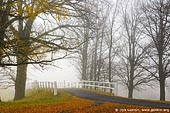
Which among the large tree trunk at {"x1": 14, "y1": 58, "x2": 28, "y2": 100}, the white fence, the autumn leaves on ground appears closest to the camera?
the autumn leaves on ground

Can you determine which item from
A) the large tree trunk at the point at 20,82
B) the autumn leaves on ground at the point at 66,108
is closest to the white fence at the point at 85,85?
the large tree trunk at the point at 20,82

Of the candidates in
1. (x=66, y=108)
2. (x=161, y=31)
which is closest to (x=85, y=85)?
(x=161, y=31)

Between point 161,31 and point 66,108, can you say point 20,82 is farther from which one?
point 161,31

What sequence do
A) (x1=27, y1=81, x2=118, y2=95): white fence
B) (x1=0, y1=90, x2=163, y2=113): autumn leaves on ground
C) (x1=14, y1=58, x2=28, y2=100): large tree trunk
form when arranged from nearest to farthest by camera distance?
(x1=0, y1=90, x2=163, y2=113): autumn leaves on ground
(x1=14, y1=58, x2=28, y2=100): large tree trunk
(x1=27, y1=81, x2=118, y2=95): white fence

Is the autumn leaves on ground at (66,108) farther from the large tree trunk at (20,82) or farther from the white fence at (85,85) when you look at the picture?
the white fence at (85,85)

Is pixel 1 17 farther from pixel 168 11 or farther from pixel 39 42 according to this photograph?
pixel 168 11

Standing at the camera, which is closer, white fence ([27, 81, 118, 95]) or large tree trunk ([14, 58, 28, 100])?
large tree trunk ([14, 58, 28, 100])

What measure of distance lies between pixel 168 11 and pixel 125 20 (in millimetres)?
8488

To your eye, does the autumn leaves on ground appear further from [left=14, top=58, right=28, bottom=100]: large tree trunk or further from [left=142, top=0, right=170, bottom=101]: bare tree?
[left=142, top=0, right=170, bottom=101]: bare tree

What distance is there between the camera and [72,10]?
1686cm

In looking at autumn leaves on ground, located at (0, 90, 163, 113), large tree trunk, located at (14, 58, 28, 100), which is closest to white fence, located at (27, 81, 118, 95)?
large tree trunk, located at (14, 58, 28, 100)

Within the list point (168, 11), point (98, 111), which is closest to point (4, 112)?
point (98, 111)

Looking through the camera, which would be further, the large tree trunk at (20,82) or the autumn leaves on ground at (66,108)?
the large tree trunk at (20,82)

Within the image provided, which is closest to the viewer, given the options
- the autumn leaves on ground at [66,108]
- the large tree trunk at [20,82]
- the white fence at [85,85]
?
the autumn leaves on ground at [66,108]
